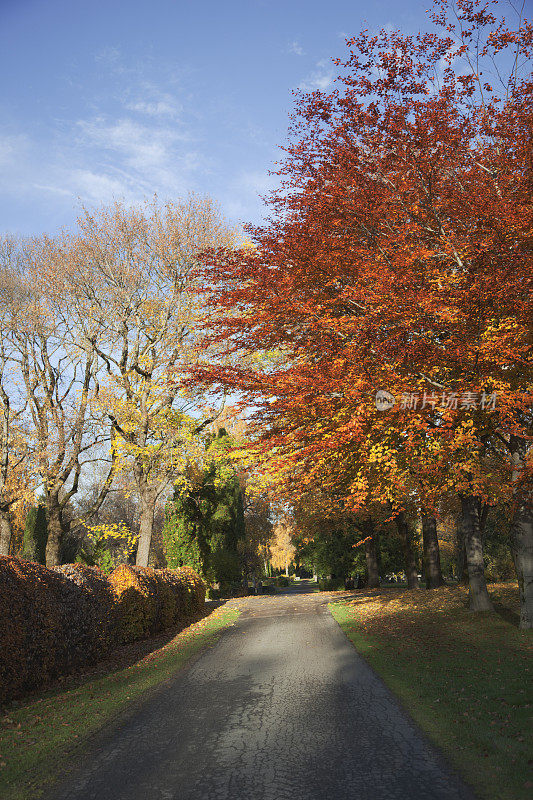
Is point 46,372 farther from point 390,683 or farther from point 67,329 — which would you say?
point 390,683

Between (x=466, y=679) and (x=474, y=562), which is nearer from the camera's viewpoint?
(x=466, y=679)

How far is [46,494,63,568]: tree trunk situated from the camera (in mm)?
19969

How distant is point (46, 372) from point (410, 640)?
1720cm

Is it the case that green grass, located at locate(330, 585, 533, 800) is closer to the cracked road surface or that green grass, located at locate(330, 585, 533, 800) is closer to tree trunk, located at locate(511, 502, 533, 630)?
the cracked road surface

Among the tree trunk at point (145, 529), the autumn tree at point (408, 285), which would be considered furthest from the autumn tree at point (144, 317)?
the autumn tree at point (408, 285)

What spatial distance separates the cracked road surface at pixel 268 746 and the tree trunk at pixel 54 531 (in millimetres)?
13054

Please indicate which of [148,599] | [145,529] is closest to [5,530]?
[145,529]

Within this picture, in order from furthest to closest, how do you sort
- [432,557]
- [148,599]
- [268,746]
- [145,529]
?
[432,557] < [145,529] < [148,599] < [268,746]

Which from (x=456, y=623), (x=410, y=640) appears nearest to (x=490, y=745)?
(x=410, y=640)

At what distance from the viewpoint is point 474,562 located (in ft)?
44.6

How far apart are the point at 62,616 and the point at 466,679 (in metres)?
6.77

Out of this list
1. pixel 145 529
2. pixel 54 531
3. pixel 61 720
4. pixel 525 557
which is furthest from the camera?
pixel 54 531

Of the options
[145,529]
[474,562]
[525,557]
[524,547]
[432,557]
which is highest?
[145,529]

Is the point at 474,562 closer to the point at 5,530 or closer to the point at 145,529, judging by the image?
the point at 145,529
